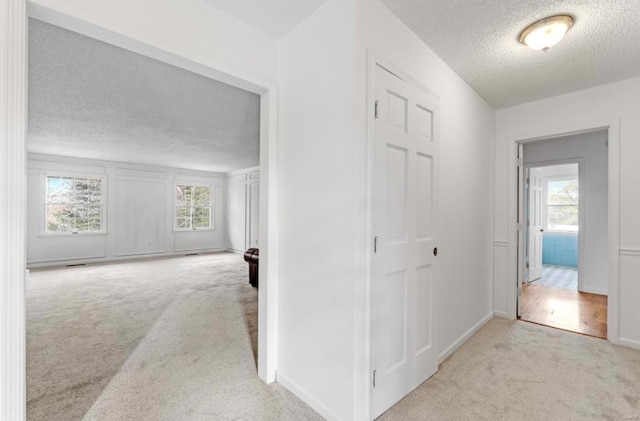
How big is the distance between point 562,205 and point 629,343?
5.47 meters

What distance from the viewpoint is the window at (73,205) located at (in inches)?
262

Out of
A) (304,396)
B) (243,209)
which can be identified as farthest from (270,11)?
(243,209)

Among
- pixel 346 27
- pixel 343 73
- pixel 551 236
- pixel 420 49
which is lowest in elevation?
pixel 551 236

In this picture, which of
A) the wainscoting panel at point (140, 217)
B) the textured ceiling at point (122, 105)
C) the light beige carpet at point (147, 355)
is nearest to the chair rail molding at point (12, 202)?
the light beige carpet at point (147, 355)

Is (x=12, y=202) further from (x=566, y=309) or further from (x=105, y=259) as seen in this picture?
(x=105, y=259)

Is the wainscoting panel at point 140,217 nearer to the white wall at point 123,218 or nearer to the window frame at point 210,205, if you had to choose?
the white wall at point 123,218

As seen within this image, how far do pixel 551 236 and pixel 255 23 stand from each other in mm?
8276

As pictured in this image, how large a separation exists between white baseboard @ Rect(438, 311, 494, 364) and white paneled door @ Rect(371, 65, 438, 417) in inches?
9.5

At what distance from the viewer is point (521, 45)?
226 cm

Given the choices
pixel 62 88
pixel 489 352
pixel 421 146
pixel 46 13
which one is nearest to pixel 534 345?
pixel 489 352

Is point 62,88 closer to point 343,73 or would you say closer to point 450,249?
point 343,73

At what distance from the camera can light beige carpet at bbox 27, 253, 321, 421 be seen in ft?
6.11

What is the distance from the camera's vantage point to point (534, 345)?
9.07 ft

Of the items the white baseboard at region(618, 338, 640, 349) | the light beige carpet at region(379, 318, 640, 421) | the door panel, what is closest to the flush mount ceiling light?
the light beige carpet at region(379, 318, 640, 421)
